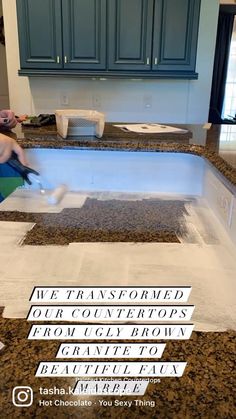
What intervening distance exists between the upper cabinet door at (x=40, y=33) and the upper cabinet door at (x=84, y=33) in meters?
0.06

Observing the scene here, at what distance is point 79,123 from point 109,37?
155 cm

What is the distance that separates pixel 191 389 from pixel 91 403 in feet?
0.35

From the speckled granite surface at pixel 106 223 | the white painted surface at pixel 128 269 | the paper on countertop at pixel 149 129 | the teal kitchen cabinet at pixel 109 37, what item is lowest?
the speckled granite surface at pixel 106 223

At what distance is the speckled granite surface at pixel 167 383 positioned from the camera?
374 millimetres

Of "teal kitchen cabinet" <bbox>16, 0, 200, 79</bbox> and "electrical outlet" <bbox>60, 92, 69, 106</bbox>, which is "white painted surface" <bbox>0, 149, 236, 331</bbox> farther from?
"electrical outlet" <bbox>60, 92, 69, 106</bbox>

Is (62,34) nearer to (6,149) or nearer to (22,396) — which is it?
(6,149)

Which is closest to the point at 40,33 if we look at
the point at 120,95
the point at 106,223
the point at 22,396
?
the point at 120,95

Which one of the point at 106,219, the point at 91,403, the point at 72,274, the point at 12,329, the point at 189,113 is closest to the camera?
the point at 91,403

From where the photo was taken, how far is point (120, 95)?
3.11m

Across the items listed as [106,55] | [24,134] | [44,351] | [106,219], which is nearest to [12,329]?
[44,351]

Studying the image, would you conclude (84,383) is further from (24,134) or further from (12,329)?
(24,134)

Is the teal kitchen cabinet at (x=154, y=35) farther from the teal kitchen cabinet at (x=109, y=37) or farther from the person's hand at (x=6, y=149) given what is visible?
the person's hand at (x=6, y=149)

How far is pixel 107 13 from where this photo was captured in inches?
105

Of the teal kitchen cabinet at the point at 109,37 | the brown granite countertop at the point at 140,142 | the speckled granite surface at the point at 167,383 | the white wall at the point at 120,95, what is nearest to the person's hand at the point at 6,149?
the brown granite countertop at the point at 140,142
